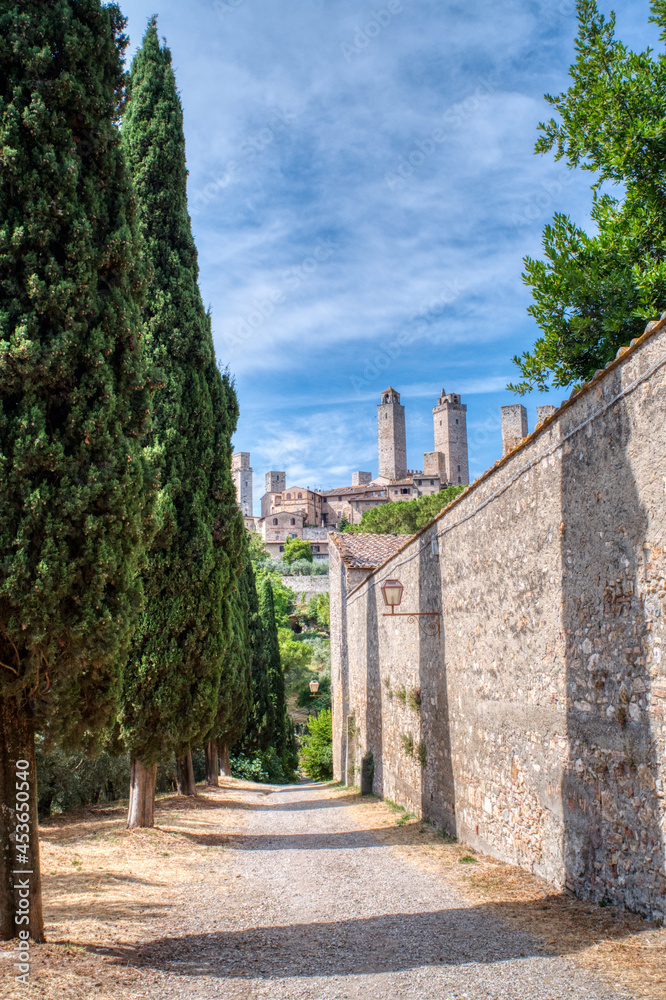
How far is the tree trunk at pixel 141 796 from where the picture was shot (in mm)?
9164

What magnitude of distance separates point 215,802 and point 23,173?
1212cm

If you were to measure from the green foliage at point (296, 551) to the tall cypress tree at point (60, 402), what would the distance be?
6434cm

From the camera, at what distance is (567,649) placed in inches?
204

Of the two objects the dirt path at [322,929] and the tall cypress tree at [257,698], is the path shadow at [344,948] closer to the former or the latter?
the dirt path at [322,929]

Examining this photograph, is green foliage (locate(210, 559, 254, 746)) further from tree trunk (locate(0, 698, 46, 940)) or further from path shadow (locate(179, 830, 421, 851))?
tree trunk (locate(0, 698, 46, 940))

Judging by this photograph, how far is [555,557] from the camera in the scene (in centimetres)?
544

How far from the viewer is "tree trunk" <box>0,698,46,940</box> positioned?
3.91 meters

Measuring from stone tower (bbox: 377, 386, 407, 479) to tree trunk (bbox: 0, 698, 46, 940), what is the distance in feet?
274

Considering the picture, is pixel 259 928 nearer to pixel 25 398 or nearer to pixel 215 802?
pixel 25 398

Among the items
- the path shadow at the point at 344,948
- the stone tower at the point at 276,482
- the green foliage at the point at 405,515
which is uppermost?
the stone tower at the point at 276,482

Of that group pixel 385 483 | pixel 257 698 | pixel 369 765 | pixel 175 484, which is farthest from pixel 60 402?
pixel 385 483

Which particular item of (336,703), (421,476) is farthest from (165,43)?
(421,476)

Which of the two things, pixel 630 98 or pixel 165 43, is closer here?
pixel 630 98

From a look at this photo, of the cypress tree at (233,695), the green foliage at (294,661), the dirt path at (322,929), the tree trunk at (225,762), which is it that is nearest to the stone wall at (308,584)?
the green foliage at (294,661)
